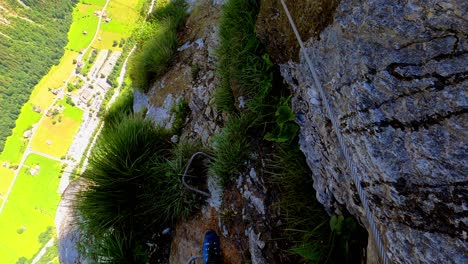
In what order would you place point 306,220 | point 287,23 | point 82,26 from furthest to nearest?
point 82,26 < point 287,23 < point 306,220

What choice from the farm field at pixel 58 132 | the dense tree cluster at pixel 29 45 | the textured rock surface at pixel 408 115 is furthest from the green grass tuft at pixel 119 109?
the dense tree cluster at pixel 29 45

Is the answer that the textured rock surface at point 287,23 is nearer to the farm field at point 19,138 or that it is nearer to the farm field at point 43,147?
the farm field at point 43,147

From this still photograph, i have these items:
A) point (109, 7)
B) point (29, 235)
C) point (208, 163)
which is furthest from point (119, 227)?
point (109, 7)

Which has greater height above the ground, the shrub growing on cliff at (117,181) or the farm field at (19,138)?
the farm field at (19,138)

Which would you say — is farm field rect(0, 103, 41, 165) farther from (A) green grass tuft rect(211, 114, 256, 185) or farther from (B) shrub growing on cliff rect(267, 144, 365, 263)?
(B) shrub growing on cliff rect(267, 144, 365, 263)

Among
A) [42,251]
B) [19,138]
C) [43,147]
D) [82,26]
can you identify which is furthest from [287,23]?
[82,26]

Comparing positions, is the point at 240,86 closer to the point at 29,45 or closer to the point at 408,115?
the point at 408,115

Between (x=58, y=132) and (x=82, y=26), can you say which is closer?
(x=58, y=132)
